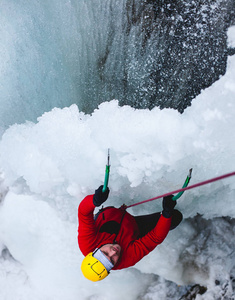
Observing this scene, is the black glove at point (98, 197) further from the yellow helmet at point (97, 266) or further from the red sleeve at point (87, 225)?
the yellow helmet at point (97, 266)

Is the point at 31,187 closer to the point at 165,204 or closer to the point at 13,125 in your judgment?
the point at 13,125

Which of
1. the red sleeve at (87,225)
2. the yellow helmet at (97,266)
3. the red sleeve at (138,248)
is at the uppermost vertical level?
the red sleeve at (87,225)

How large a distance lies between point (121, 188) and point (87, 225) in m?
0.52

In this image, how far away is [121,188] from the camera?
2.30m

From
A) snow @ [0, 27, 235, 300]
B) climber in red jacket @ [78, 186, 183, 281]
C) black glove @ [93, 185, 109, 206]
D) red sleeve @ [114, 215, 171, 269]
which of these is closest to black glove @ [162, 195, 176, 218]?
climber in red jacket @ [78, 186, 183, 281]

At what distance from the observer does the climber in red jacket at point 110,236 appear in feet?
5.88

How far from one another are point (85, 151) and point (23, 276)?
1.65 m

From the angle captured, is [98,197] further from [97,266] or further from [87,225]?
[97,266]

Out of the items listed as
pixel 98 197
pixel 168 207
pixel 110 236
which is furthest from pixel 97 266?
pixel 168 207

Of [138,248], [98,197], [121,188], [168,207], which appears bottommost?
[138,248]

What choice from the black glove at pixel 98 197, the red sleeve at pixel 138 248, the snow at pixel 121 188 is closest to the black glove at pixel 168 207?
the red sleeve at pixel 138 248

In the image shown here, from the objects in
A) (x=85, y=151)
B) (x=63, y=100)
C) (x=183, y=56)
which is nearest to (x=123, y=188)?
(x=85, y=151)

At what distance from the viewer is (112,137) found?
6.81 feet

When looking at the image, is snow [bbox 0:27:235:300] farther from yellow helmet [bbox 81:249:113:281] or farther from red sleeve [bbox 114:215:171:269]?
yellow helmet [bbox 81:249:113:281]
